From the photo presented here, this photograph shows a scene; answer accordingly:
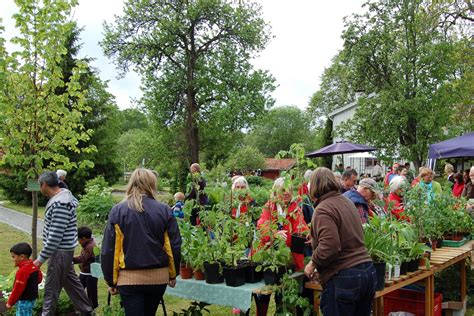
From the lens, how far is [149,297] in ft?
11.1

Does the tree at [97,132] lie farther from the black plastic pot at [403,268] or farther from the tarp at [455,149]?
the black plastic pot at [403,268]

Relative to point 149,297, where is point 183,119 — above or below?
above

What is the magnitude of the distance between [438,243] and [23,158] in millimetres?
5040

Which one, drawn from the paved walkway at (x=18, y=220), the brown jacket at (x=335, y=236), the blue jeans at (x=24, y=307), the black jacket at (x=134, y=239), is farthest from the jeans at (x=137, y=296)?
the paved walkway at (x=18, y=220)

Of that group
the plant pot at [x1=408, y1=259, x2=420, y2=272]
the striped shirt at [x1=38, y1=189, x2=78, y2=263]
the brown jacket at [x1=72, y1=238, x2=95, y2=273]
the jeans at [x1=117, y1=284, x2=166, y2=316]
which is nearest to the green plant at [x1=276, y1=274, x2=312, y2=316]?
the jeans at [x1=117, y1=284, x2=166, y2=316]

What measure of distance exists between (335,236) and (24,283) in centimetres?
297

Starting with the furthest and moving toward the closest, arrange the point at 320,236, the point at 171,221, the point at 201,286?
the point at 201,286 < the point at 171,221 < the point at 320,236

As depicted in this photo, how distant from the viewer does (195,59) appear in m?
21.3

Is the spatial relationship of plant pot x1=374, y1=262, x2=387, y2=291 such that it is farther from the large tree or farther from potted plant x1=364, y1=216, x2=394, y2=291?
the large tree

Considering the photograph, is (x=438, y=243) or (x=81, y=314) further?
(x=438, y=243)

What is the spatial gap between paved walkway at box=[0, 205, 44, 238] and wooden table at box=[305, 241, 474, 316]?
29.7ft

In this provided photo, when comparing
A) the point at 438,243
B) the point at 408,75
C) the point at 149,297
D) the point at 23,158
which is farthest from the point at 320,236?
the point at 408,75

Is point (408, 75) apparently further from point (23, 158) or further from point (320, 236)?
point (320, 236)

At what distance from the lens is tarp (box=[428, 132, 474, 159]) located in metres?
8.44
